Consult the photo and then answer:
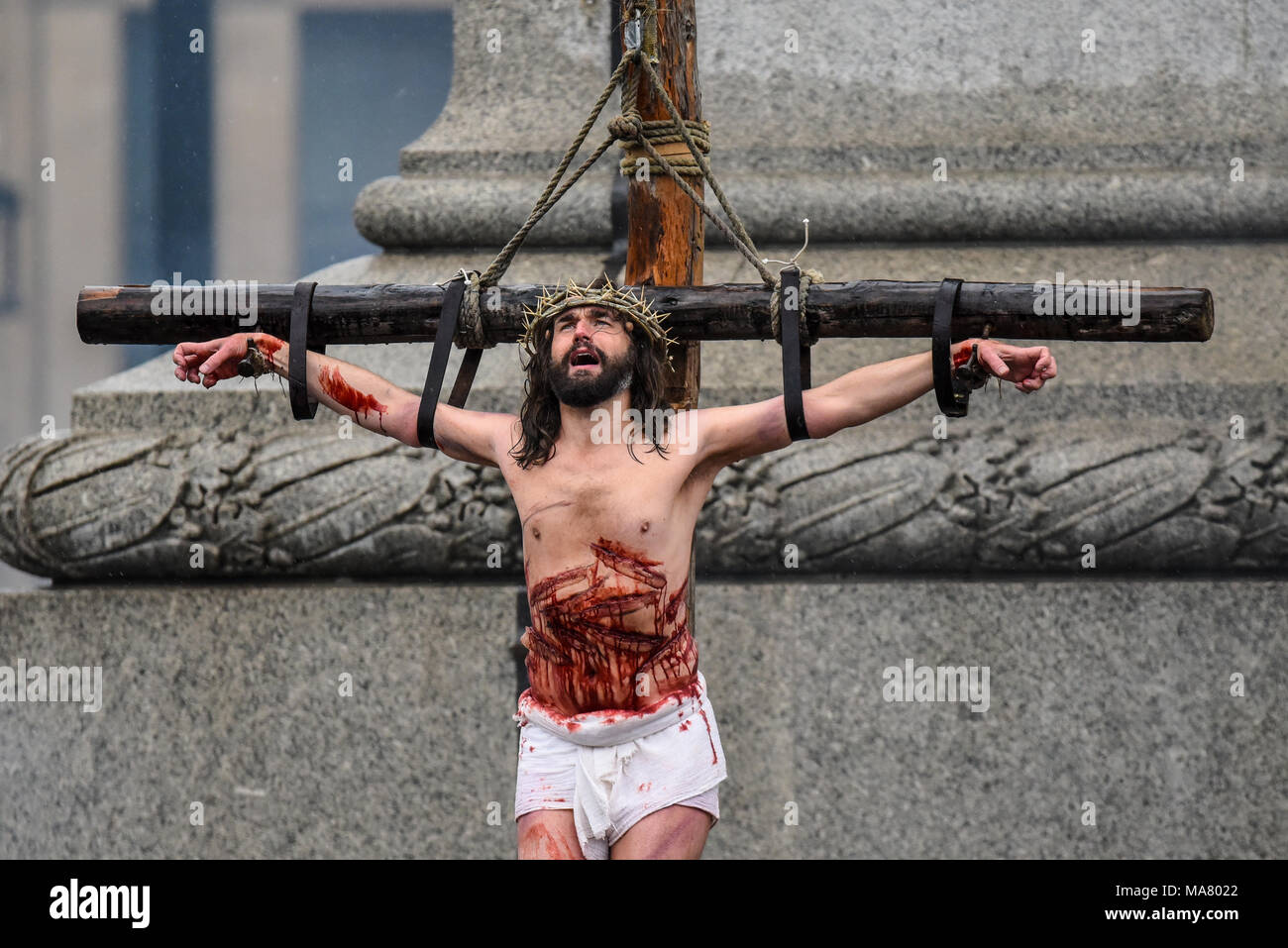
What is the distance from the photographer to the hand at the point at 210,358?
4863mm

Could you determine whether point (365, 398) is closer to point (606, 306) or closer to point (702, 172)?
point (606, 306)

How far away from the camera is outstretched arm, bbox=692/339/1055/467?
4.47m

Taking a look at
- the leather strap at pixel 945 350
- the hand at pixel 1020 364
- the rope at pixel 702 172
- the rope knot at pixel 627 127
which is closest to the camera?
the hand at pixel 1020 364

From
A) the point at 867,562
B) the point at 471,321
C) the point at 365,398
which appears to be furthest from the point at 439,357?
the point at 867,562

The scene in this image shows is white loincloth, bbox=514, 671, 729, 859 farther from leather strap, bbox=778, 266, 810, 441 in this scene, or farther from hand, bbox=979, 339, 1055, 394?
hand, bbox=979, 339, 1055, 394

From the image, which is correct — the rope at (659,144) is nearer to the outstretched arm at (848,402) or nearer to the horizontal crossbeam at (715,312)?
the horizontal crossbeam at (715,312)

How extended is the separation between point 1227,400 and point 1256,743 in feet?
4.42

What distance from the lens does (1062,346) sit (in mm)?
6887

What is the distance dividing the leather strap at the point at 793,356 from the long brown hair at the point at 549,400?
37 centimetres

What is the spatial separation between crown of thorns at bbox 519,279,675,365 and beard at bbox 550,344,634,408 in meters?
0.13

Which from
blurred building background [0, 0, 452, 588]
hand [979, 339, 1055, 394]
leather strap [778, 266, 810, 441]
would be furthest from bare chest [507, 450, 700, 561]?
blurred building background [0, 0, 452, 588]

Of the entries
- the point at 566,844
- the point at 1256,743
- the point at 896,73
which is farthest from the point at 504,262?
the point at 1256,743

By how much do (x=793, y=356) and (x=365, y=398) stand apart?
128 cm

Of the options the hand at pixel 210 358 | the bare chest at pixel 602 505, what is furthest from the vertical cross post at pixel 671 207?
the hand at pixel 210 358
